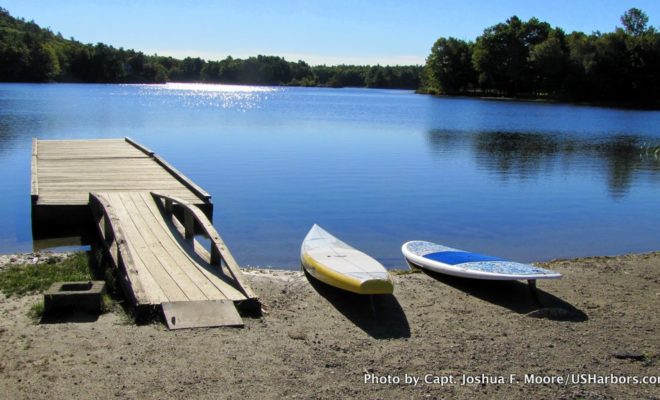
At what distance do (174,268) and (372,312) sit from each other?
2538 millimetres

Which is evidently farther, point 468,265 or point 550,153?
point 550,153

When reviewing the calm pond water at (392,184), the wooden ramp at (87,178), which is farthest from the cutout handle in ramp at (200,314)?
the wooden ramp at (87,178)

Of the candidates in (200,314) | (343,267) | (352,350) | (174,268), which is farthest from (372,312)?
(174,268)

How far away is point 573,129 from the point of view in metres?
43.6

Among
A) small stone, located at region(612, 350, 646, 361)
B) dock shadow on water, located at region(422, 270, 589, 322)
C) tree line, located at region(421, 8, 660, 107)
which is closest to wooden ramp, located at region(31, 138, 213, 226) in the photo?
dock shadow on water, located at region(422, 270, 589, 322)

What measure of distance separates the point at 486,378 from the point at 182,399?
2.57 metres

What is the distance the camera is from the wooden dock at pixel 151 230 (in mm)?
6570

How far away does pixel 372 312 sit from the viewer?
7012 mm

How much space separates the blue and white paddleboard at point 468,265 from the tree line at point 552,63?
89891 millimetres

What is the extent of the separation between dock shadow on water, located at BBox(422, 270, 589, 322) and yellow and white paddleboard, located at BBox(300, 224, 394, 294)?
1.30 metres

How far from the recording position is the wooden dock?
6570 millimetres

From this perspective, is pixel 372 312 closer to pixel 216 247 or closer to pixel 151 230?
pixel 216 247

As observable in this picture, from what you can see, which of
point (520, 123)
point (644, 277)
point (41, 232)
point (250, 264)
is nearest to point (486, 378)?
point (644, 277)

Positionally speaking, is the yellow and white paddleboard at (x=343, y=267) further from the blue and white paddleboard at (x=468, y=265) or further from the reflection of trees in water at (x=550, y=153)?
the reflection of trees in water at (x=550, y=153)
